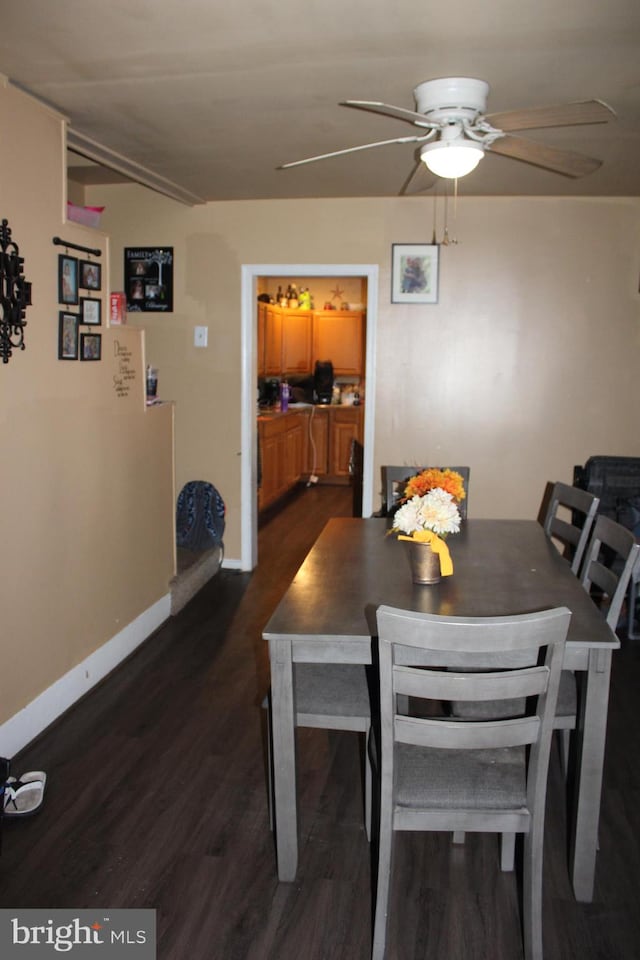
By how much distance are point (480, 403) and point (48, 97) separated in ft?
9.79

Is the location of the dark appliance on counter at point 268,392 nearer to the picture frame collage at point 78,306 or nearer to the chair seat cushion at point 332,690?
the picture frame collage at point 78,306

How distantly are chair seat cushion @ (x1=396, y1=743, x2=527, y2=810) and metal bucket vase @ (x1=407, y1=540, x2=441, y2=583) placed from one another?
1.93 ft

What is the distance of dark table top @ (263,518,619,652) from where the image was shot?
199 centimetres

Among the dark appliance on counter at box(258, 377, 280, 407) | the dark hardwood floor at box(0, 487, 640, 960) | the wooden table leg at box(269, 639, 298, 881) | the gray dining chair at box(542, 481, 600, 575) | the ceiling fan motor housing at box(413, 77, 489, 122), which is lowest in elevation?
the dark hardwood floor at box(0, 487, 640, 960)

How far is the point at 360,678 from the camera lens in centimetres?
226

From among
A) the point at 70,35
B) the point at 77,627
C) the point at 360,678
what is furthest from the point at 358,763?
the point at 70,35

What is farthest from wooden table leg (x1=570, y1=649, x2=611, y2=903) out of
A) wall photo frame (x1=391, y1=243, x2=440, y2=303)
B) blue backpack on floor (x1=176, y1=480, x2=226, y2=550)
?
blue backpack on floor (x1=176, y1=480, x2=226, y2=550)

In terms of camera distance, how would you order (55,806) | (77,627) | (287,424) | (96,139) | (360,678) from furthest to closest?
(287,424) < (96,139) < (77,627) < (55,806) < (360,678)

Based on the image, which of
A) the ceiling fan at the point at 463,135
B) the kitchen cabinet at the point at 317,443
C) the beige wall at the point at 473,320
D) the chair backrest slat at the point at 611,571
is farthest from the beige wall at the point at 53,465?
the kitchen cabinet at the point at 317,443

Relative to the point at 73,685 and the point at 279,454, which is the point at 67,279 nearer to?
the point at 73,685

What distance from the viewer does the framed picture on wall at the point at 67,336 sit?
116 inches

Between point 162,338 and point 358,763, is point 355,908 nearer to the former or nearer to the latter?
point 358,763

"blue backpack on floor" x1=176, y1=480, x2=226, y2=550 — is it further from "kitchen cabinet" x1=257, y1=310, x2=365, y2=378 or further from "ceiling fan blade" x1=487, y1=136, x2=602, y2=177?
"kitchen cabinet" x1=257, y1=310, x2=365, y2=378

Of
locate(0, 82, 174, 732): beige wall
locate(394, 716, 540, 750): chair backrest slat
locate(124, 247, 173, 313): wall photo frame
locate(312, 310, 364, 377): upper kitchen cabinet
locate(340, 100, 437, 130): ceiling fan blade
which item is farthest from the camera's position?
locate(312, 310, 364, 377): upper kitchen cabinet
